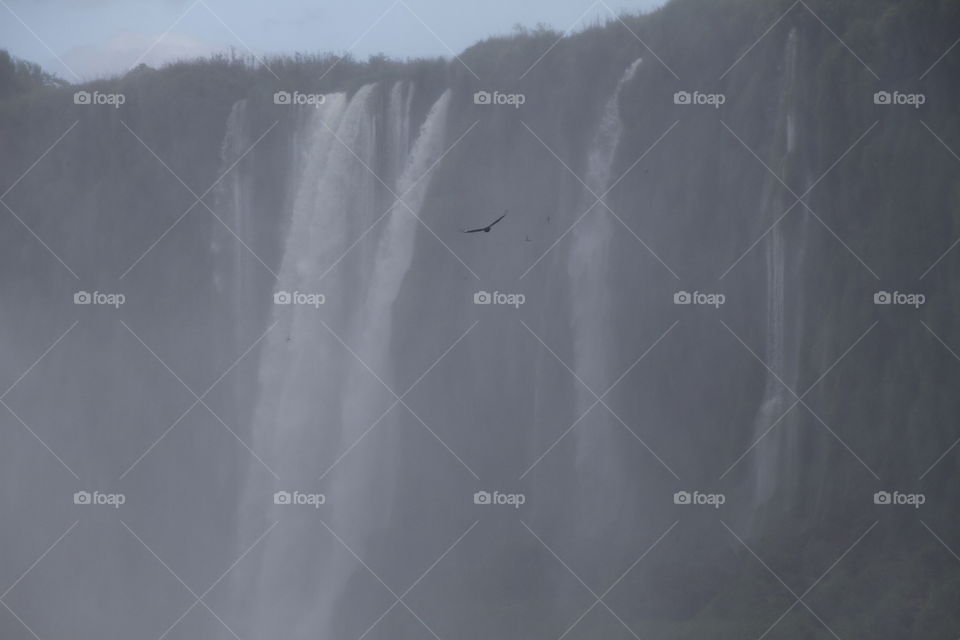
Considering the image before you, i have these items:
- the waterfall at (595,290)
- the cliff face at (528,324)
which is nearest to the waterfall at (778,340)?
the cliff face at (528,324)

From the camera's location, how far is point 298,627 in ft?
39.0

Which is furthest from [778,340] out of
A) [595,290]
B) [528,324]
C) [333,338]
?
[333,338]

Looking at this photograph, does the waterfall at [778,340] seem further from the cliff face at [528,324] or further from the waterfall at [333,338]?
the waterfall at [333,338]

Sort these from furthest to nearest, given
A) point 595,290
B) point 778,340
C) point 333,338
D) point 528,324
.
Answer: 1. point 333,338
2. point 595,290
3. point 528,324
4. point 778,340

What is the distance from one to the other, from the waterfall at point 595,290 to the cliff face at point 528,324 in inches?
1.2

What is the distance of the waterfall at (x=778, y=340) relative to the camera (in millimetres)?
11000

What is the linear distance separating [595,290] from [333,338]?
9.44 ft

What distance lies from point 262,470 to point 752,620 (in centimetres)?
535

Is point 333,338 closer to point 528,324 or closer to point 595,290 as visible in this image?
point 528,324

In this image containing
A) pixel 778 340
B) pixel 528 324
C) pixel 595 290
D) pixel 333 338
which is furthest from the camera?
pixel 333 338

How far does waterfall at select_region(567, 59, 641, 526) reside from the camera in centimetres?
1162

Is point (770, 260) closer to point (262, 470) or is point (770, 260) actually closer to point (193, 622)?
point (262, 470)

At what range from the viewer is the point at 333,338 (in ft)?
39.7

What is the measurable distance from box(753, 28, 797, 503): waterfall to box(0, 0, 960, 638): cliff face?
36 millimetres
